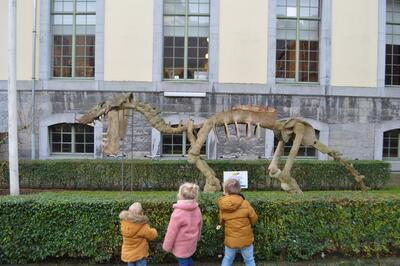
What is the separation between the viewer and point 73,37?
1762 centimetres

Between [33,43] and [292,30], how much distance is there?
9940mm

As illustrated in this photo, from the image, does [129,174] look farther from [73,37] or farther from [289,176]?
[73,37]

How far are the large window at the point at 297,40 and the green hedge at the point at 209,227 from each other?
11087mm

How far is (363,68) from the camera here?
17656 mm

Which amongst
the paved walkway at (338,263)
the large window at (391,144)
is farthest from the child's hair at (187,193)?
the large window at (391,144)

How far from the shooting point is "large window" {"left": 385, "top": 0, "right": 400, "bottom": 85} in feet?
60.1

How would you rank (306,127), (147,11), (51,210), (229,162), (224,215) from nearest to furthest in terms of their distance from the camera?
(224,215)
(51,210)
(306,127)
(229,162)
(147,11)

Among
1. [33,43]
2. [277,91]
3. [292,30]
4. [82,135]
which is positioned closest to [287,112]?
[277,91]

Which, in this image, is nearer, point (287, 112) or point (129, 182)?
point (129, 182)

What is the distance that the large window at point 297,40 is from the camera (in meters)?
17.8

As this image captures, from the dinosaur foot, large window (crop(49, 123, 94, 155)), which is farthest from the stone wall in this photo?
the dinosaur foot

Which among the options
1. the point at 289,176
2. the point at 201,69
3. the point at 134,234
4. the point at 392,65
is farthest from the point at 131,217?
the point at 392,65

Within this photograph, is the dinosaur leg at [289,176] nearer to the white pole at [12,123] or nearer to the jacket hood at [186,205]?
the jacket hood at [186,205]

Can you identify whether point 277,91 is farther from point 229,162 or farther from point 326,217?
point 326,217
